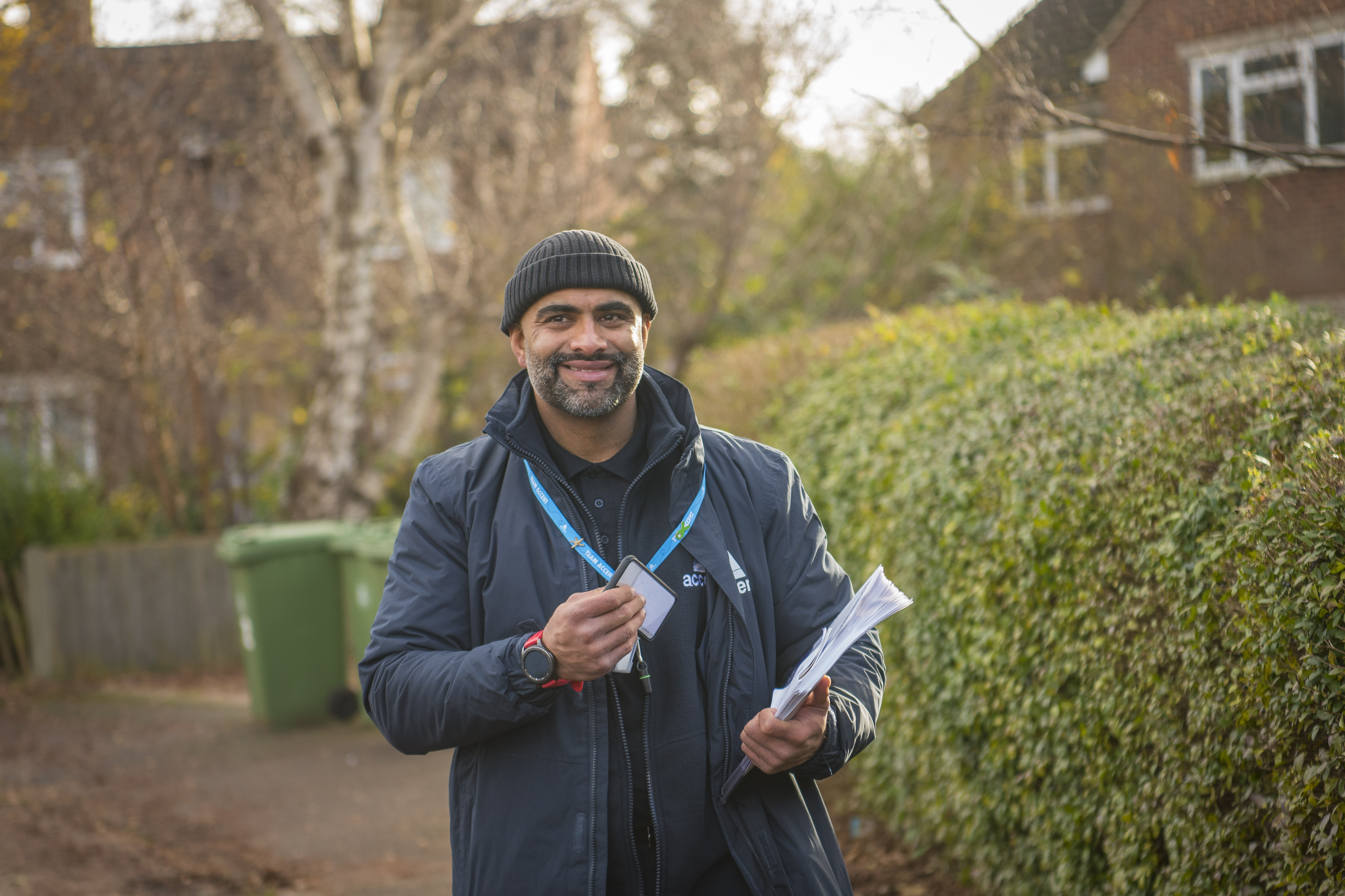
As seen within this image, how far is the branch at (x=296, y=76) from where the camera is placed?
1032 centimetres

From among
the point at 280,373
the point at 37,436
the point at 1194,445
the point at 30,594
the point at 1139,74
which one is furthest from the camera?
the point at 280,373

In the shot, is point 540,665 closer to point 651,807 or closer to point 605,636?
point 605,636

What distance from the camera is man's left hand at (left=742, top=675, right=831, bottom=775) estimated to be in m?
2.10

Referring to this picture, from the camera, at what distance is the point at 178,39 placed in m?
10.9

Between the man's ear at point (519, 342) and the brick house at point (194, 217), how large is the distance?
9.24m

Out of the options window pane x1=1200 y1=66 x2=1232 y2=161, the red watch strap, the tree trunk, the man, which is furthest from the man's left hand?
the tree trunk

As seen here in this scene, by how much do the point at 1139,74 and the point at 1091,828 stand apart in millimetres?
3979

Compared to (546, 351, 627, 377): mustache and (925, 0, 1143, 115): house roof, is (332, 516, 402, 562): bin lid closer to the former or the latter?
(925, 0, 1143, 115): house roof

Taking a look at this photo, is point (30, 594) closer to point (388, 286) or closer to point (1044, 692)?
point (388, 286)

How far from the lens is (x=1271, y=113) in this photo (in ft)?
17.0

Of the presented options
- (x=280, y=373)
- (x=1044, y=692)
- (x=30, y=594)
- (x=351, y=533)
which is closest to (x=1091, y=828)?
(x=1044, y=692)

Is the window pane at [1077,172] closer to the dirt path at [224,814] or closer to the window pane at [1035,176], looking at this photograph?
the window pane at [1035,176]

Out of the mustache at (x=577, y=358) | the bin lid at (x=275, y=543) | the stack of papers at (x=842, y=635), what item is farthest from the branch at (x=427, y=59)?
the stack of papers at (x=842, y=635)

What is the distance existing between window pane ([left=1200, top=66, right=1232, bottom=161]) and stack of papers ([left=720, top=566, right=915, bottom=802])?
9.81 ft
